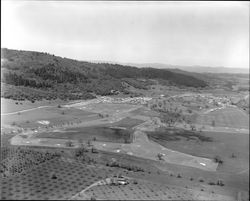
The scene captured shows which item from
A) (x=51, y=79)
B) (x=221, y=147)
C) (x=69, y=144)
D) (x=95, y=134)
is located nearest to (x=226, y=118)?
(x=221, y=147)

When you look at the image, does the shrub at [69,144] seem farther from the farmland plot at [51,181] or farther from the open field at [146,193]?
the open field at [146,193]

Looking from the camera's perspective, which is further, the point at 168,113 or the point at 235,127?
the point at 168,113

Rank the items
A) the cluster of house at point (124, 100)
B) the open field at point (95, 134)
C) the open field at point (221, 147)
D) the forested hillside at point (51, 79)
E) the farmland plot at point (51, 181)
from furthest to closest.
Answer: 1. the cluster of house at point (124, 100)
2. the forested hillside at point (51, 79)
3. the open field at point (95, 134)
4. the open field at point (221, 147)
5. the farmland plot at point (51, 181)

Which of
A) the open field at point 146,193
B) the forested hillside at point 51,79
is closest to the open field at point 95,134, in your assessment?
the open field at point 146,193

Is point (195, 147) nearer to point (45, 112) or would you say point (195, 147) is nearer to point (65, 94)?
point (45, 112)

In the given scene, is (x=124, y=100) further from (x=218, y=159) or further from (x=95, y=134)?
(x=218, y=159)

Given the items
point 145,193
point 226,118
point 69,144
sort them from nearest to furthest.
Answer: point 145,193
point 69,144
point 226,118

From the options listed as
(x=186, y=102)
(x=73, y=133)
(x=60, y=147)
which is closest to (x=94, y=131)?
(x=73, y=133)
